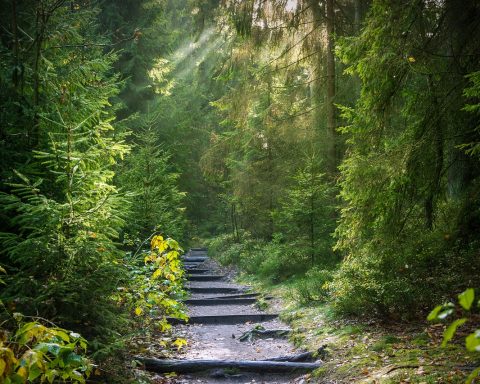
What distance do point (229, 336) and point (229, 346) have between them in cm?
74

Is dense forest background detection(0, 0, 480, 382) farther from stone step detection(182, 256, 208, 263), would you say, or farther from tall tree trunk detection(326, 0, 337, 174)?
stone step detection(182, 256, 208, 263)

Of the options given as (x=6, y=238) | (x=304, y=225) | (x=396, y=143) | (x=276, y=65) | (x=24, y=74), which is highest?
(x=276, y=65)

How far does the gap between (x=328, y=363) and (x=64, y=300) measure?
3.70 metres

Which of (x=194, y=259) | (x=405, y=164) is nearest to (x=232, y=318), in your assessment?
(x=405, y=164)

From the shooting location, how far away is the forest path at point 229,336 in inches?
239

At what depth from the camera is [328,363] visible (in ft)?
18.8

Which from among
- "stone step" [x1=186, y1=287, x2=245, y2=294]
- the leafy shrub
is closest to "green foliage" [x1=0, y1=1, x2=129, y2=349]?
the leafy shrub

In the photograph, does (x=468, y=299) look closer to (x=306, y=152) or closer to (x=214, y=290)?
(x=306, y=152)

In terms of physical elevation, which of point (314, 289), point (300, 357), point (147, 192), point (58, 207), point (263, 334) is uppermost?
point (147, 192)

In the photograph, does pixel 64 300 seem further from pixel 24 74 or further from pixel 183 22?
pixel 183 22

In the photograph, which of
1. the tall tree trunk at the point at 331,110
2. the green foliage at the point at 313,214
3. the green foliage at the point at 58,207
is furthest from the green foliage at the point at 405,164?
the green foliage at the point at 313,214

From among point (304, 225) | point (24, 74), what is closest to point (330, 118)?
point (304, 225)

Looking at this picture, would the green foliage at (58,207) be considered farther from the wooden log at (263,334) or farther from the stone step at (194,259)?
the stone step at (194,259)

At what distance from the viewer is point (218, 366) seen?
20.5 ft
